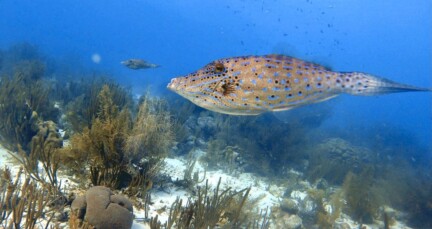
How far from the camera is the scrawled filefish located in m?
2.64

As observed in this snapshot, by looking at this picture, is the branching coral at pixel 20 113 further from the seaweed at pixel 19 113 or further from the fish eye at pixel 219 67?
the fish eye at pixel 219 67

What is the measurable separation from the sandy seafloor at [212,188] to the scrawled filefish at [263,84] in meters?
2.82

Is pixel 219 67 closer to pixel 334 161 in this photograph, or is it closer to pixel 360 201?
pixel 360 201

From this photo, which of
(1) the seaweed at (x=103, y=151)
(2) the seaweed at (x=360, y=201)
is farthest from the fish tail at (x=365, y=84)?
(2) the seaweed at (x=360, y=201)

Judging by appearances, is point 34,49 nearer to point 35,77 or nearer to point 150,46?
point 35,77

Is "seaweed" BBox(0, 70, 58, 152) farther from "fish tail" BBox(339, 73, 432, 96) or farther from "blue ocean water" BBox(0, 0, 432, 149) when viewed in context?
"blue ocean water" BBox(0, 0, 432, 149)

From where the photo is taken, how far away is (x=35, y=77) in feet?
44.6

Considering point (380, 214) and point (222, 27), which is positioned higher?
point (222, 27)

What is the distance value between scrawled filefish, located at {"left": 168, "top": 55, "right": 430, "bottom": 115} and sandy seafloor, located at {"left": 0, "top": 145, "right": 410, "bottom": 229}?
9.25ft

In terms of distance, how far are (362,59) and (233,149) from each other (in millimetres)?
165818

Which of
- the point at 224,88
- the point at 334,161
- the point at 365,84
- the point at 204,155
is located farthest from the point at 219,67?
the point at 334,161

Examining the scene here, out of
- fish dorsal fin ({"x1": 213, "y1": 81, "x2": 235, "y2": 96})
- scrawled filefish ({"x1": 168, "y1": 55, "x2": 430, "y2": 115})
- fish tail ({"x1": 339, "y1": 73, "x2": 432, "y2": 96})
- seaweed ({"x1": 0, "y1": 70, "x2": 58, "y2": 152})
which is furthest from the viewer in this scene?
seaweed ({"x1": 0, "y1": 70, "x2": 58, "y2": 152})

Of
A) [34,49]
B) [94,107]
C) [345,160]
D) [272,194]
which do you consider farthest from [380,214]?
[34,49]

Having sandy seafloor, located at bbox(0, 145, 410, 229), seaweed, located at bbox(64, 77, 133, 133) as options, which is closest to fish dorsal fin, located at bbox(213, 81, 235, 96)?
sandy seafloor, located at bbox(0, 145, 410, 229)
